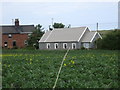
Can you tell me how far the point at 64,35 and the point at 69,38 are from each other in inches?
65.4

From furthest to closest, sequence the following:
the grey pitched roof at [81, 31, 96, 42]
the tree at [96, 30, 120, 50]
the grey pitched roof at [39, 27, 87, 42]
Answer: the grey pitched roof at [39, 27, 87, 42] < the grey pitched roof at [81, 31, 96, 42] < the tree at [96, 30, 120, 50]

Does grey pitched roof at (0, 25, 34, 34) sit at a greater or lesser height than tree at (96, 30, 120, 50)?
greater

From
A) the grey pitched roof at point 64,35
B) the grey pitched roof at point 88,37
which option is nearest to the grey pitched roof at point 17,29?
the grey pitched roof at point 64,35

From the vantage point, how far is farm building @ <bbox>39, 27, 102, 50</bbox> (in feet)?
133

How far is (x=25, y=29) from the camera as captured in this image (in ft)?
172

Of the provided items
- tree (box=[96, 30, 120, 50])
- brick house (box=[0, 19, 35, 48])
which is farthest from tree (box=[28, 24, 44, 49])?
tree (box=[96, 30, 120, 50])

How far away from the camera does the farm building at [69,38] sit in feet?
133

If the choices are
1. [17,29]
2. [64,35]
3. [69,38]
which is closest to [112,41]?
[69,38]

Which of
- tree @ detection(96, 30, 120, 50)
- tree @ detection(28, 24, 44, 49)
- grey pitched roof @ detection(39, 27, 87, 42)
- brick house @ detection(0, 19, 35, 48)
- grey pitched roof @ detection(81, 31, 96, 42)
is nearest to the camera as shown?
tree @ detection(96, 30, 120, 50)

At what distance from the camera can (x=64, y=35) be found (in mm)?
→ 43125

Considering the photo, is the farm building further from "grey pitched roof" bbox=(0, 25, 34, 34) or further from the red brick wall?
"grey pitched roof" bbox=(0, 25, 34, 34)

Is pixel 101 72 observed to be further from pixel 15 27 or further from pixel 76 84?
pixel 15 27

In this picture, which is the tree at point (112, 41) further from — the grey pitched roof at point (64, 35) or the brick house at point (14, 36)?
the brick house at point (14, 36)

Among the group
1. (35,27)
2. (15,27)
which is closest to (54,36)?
(35,27)
